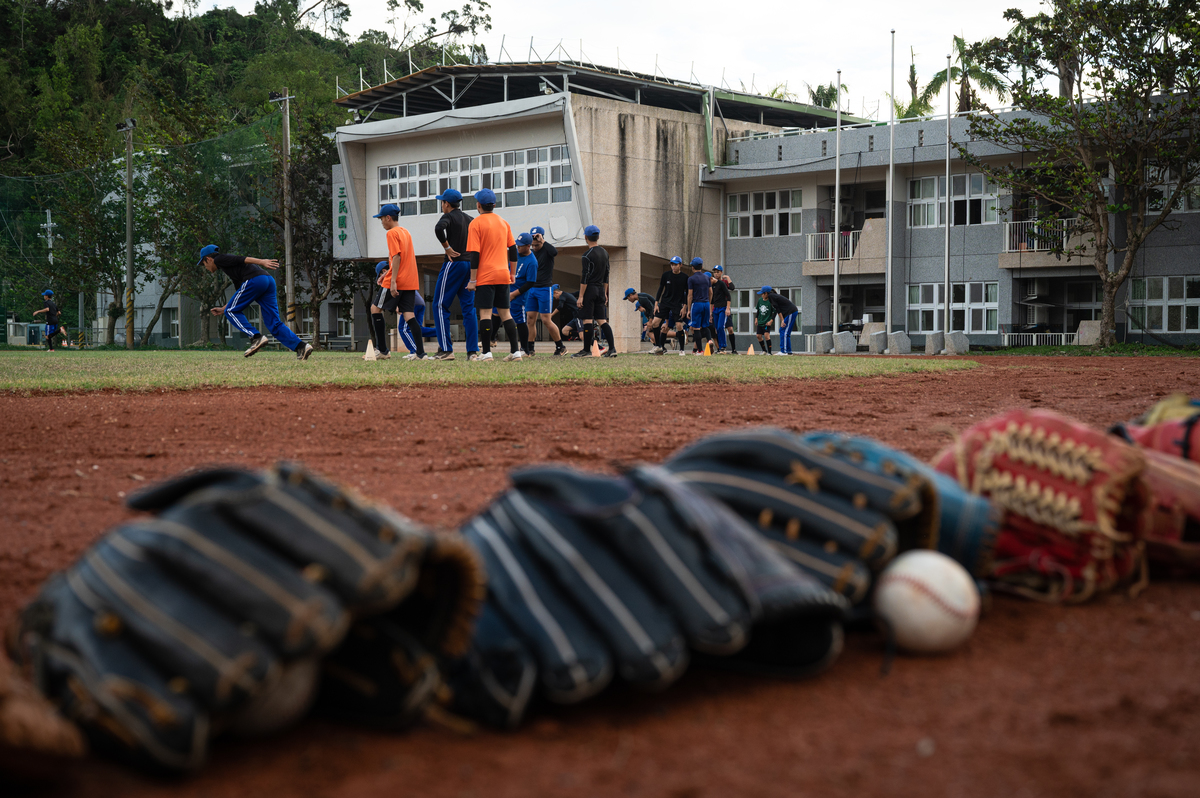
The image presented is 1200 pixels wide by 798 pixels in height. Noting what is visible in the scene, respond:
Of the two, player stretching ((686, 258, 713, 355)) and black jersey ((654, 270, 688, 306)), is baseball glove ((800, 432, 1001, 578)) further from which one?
player stretching ((686, 258, 713, 355))

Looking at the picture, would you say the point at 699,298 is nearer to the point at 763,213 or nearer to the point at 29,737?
the point at 763,213

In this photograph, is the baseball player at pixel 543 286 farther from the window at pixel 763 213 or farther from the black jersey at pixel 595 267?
the window at pixel 763 213

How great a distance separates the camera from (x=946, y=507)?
2.82 m

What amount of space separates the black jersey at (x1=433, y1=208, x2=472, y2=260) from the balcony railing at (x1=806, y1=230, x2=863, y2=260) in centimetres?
2528

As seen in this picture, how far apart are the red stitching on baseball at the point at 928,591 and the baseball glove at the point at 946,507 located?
0.20 metres

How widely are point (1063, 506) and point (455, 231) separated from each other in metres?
12.4

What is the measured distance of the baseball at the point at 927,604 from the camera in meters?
2.52

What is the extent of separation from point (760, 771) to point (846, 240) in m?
37.4

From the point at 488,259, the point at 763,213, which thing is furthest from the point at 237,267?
the point at 763,213

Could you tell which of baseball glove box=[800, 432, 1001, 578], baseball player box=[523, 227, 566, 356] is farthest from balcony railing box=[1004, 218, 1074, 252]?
baseball glove box=[800, 432, 1001, 578]

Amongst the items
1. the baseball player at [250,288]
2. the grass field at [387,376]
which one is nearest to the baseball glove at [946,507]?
the grass field at [387,376]

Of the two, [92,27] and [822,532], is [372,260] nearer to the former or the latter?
[92,27]

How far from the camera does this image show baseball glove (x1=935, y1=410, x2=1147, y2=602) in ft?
9.49

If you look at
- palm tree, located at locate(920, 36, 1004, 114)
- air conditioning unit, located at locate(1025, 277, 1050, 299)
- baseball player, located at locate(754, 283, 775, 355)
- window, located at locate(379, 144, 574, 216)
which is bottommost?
baseball player, located at locate(754, 283, 775, 355)
